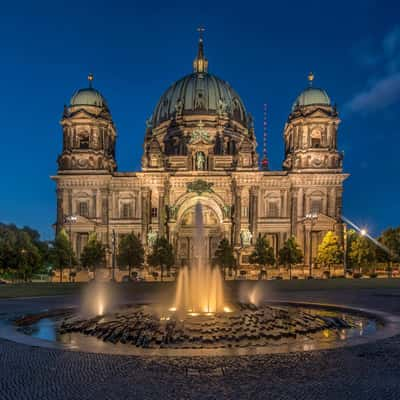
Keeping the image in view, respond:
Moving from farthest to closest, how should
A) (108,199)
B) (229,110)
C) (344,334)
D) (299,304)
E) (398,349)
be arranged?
1. (229,110)
2. (108,199)
3. (299,304)
4. (344,334)
5. (398,349)

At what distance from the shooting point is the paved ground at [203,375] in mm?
8789

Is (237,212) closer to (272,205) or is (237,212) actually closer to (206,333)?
(272,205)

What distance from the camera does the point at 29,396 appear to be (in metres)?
8.66

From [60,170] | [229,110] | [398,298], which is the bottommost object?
[398,298]

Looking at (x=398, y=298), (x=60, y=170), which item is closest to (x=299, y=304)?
(x=398, y=298)

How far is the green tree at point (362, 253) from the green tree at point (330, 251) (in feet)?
5.94

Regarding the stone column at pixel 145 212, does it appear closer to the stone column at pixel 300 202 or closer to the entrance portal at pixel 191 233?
the entrance portal at pixel 191 233

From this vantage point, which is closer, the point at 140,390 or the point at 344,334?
the point at 140,390

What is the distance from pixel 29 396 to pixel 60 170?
231ft

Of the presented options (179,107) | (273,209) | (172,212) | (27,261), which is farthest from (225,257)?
(179,107)

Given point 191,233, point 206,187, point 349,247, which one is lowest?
point 349,247

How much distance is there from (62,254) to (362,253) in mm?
41397

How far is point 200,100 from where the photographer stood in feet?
299

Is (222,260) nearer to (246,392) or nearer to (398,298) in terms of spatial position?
(398,298)
